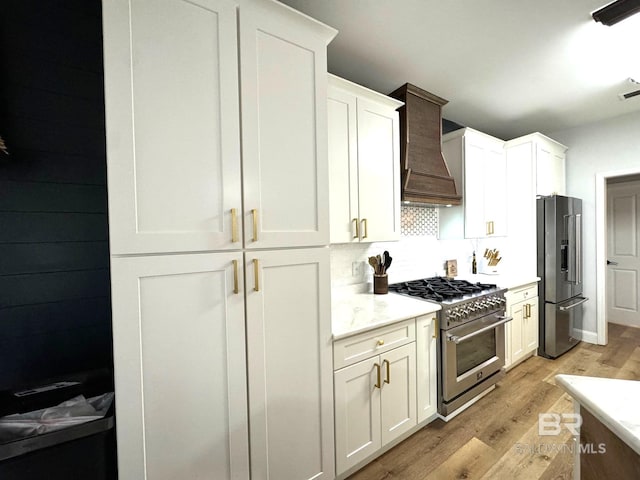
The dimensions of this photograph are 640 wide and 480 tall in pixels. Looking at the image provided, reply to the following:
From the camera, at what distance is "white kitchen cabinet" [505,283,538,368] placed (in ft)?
8.74

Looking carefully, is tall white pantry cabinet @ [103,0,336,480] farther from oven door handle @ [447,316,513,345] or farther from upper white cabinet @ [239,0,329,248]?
oven door handle @ [447,316,513,345]

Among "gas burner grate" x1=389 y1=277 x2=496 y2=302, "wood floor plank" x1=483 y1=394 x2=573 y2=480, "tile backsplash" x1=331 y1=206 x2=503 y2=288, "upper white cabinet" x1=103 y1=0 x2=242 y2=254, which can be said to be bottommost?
"wood floor plank" x1=483 y1=394 x2=573 y2=480

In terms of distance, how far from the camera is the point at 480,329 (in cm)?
214

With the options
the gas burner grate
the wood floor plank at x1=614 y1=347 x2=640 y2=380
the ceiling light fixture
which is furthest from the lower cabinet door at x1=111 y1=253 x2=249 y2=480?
the wood floor plank at x1=614 y1=347 x2=640 y2=380

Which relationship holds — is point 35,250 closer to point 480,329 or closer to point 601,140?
point 480,329

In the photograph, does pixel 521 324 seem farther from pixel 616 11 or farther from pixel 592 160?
pixel 616 11

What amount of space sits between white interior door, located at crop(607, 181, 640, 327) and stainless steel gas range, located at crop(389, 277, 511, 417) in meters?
3.44

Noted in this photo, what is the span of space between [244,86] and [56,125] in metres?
0.86

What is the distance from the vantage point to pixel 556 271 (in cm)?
296

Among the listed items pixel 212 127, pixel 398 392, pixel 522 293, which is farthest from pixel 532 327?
pixel 212 127

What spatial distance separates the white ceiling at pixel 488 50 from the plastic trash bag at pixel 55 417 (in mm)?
2174

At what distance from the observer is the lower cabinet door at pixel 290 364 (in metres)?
1.17

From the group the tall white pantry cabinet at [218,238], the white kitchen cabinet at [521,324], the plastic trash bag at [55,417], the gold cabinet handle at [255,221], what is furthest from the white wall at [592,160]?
the plastic trash bag at [55,417]

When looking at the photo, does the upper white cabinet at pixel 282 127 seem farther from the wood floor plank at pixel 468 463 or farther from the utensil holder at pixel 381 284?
the wood floor plank at pixel 468 463
